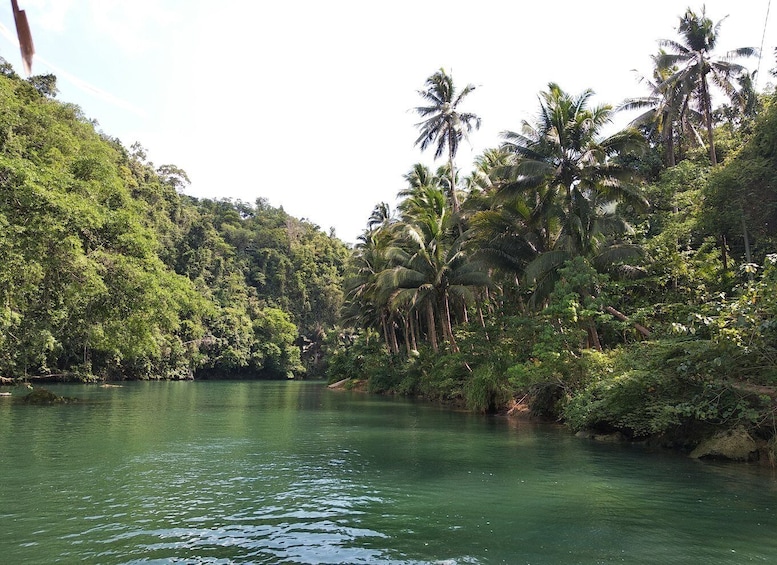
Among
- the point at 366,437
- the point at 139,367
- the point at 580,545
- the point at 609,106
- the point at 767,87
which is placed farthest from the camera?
the point at 139,367

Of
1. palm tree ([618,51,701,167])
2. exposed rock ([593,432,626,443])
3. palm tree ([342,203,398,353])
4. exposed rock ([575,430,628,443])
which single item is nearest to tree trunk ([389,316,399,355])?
palm tree ([342,203,398,353])

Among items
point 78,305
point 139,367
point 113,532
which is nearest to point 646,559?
point 113,532

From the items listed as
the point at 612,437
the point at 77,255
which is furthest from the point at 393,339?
the point at 612,437

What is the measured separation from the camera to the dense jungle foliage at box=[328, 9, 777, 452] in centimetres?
1195

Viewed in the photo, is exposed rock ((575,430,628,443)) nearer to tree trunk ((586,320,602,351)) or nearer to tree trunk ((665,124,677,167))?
tree trunk ((586,320,602,351))

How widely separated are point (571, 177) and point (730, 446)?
11621 millimetres

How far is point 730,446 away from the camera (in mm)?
11617

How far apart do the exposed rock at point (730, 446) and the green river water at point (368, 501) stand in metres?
0.55

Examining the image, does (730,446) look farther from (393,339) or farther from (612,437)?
(393,339)

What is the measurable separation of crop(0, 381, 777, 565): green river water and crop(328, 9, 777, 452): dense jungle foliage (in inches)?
67.2

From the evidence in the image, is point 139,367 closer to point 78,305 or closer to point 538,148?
point 78,305

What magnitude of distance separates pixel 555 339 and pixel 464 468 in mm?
8078

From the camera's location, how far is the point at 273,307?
253ft

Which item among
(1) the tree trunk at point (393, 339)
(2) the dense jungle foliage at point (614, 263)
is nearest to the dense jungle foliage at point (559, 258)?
(2) the dense jungle foliage at point (614, 263)
